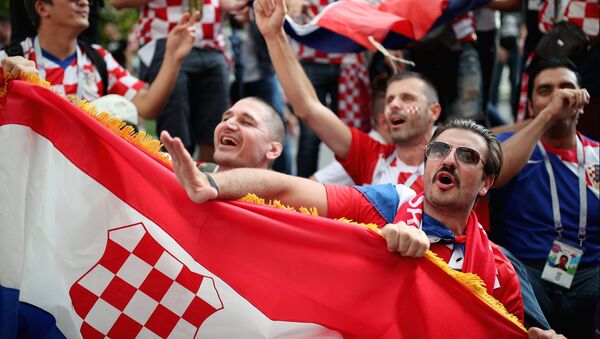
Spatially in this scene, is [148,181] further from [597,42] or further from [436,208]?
[597,42]

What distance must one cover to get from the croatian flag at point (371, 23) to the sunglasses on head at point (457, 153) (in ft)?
4.32

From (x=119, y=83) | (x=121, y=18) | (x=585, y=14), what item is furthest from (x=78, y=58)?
(x=121, y=18)

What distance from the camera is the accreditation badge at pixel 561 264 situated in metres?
3.89

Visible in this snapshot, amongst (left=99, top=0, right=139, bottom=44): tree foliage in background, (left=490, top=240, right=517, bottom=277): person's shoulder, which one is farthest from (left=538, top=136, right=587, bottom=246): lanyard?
(left=99, top=0, right=139, bottom=44): tree foliage in background

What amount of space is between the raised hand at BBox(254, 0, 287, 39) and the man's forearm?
1030mm

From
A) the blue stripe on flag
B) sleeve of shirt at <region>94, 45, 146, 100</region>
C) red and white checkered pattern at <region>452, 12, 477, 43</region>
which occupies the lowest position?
the blue stripe on flag

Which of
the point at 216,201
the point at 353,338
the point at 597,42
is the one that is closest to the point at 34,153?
the point at 216,201

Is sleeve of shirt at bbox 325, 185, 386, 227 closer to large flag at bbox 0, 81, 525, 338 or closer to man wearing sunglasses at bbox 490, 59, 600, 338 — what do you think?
large flag at bbox 0, 81, 525, 338

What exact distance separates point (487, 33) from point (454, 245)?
291 cm

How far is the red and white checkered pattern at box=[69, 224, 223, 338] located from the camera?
8.98 feet

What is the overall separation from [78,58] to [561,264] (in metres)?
2.93

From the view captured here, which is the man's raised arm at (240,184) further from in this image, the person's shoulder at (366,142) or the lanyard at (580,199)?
the lanyard at (580,199)

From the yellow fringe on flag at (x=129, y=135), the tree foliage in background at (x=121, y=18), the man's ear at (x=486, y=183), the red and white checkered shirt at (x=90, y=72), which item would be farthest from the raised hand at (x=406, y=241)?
the tree foliage in background at (x=121, y=18)

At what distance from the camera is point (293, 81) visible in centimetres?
404
